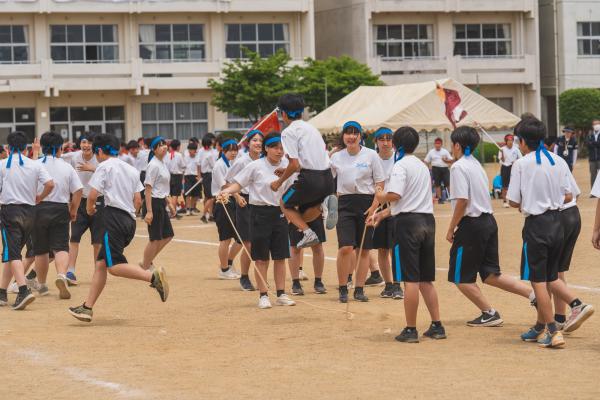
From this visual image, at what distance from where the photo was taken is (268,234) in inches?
490

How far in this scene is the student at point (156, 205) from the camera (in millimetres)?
15227

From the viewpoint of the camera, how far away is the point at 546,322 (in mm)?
9547

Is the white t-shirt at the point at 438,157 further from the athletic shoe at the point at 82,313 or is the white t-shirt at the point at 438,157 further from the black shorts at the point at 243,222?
the athletic shoe at the point at 82,313

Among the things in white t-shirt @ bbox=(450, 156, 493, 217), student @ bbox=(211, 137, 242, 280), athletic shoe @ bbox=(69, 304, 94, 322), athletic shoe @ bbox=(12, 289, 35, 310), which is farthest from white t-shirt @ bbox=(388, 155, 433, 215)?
student @ bbox=(211, 137, 242, 280)

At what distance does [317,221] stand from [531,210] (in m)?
4.08

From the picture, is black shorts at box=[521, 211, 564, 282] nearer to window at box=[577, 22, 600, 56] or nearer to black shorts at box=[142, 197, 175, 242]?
black shorts at box=[142, 197, 175, 242]

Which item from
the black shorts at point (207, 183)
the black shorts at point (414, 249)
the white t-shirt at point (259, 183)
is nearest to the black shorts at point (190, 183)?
the black shorts at point (207, 183)

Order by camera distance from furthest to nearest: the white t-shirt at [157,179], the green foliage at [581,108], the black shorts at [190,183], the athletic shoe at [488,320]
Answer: the green foliage at [581,108]
the black shorts at [190,183]
the white t-shirt at [157,179]
the athletic shoe at [488,320]

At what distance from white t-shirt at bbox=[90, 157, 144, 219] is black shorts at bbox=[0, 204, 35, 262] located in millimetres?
1538

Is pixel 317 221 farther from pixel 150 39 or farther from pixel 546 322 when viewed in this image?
pixel 150 39

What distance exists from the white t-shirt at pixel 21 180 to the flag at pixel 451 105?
17.6 metres

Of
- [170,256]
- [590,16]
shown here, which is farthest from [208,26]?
[170,256]

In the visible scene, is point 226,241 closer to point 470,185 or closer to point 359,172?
point 359,172

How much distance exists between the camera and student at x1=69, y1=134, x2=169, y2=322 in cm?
1159
